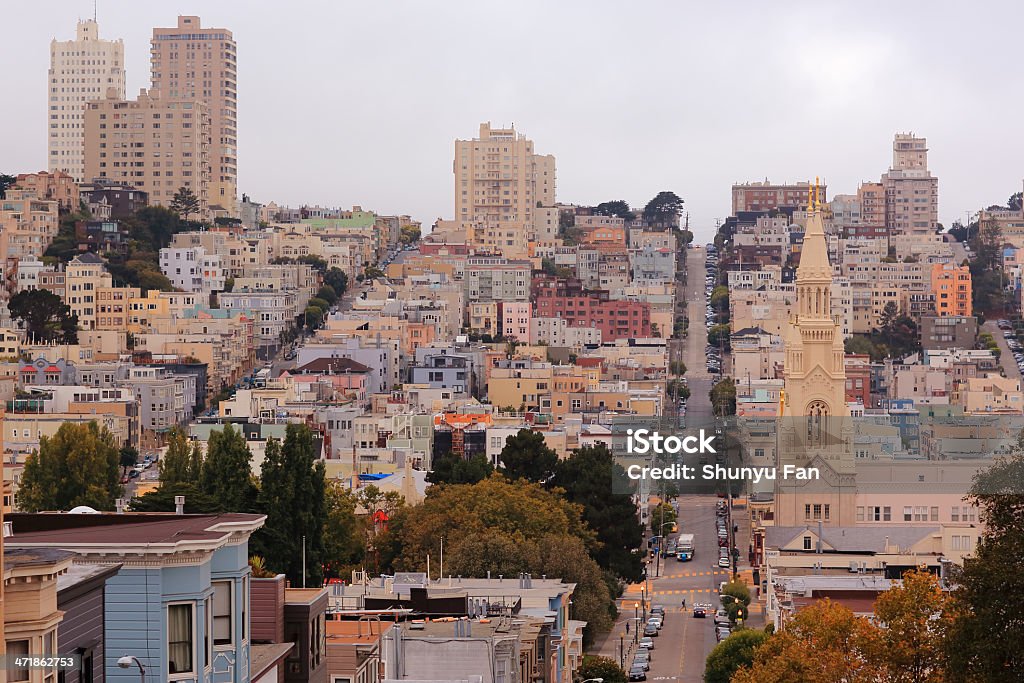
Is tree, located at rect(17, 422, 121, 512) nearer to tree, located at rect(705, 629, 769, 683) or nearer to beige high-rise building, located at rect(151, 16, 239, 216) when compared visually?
tree, located at rect(705, 629, 769, 683)

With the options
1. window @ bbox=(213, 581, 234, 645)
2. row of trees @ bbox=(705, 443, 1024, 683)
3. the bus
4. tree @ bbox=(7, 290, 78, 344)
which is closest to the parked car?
row of trees @ bbox=(705, 443, 1024, 683)

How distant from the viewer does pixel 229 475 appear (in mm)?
50875

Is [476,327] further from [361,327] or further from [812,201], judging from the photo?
[812,201]

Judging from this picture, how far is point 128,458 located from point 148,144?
87.6 metres

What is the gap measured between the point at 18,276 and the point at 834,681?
95422 millimetres

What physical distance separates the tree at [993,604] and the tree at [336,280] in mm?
124865

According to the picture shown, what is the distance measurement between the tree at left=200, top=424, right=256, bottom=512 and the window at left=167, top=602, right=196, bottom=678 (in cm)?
2949

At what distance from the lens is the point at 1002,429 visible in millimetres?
98125

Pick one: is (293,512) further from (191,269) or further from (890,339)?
(890,339)

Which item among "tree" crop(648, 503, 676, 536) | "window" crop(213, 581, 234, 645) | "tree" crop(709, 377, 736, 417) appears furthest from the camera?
"tree" crop(709, 377, 736, 417)

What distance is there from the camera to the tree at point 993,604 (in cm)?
2416

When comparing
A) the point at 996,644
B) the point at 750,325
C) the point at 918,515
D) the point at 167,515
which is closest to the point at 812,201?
the point at 918,515

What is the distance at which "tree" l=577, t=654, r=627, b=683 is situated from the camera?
145 ft

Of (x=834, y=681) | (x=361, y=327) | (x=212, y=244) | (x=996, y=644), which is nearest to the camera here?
(x=996, y=644)
